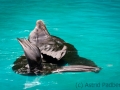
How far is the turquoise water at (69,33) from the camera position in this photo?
5.02m

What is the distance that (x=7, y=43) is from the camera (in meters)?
6.95

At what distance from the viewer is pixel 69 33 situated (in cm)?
758

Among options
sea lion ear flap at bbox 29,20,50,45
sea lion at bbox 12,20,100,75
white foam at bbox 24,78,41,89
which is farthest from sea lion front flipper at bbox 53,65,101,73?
sea lion ear flap at bbox 29,20,50,45

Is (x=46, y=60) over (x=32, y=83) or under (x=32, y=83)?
over

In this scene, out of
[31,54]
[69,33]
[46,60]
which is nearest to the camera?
[31,54]

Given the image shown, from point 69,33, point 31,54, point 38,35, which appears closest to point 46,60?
point 31,54

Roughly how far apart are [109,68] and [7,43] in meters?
2.89

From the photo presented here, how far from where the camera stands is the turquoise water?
5.02m

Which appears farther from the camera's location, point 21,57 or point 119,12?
point 119,12

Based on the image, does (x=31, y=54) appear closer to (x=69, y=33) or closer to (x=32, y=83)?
(x=32, y=83)

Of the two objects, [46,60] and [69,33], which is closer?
[46,60]

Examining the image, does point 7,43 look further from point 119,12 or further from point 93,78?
point 119,12

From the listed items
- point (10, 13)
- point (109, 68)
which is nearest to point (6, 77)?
point (109, 68)

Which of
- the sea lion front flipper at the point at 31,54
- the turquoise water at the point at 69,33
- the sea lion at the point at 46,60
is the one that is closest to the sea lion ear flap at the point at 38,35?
the sea lion at the point at 46,60
